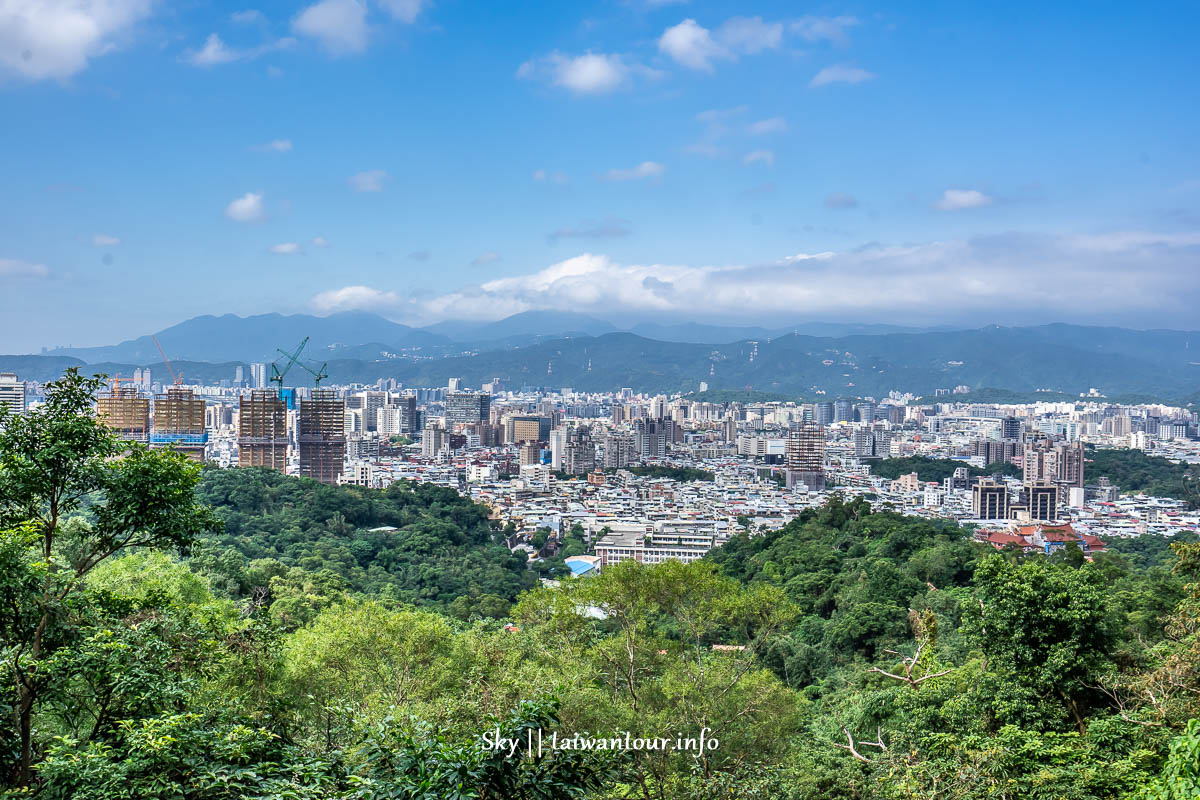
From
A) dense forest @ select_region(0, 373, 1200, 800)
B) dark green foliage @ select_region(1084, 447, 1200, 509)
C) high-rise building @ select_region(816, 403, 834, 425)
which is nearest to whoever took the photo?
dense forest @ select_region(0, 373, 1200, 800)

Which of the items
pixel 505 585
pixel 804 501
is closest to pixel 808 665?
pixel 505 585

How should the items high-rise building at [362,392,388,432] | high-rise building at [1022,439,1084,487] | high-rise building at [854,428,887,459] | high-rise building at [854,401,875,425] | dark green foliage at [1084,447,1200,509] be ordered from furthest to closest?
high-rise building at [854,401,875,425]
high-rise building at [362,392,388,432]
high-rise building at [854,428,887,459]
high-rise building at [1022,439,1084,487]
dark green foliage at [1084,447,1200,509]

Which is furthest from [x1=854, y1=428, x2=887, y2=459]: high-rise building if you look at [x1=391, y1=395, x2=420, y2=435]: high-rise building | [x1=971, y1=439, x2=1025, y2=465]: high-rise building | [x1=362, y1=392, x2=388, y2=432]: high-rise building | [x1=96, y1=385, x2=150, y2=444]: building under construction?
[x1=96, y1=385, x2=150, y2=444]: building under construction

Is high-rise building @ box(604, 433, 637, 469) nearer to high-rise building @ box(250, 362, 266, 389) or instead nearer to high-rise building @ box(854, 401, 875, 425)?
high-rise building @ box(854, 401, 875, 425)

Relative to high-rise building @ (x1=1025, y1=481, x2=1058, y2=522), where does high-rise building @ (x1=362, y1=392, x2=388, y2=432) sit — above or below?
above

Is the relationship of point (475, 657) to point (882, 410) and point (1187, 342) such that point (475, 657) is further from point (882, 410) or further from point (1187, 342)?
point (1187, 342)

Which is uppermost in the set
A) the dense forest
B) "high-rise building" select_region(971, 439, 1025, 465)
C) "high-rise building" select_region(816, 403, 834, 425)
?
the dense forest

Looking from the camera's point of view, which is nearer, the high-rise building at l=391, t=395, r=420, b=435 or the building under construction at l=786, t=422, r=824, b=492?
the building under construction at l=786, t=422, r=824, b=492
